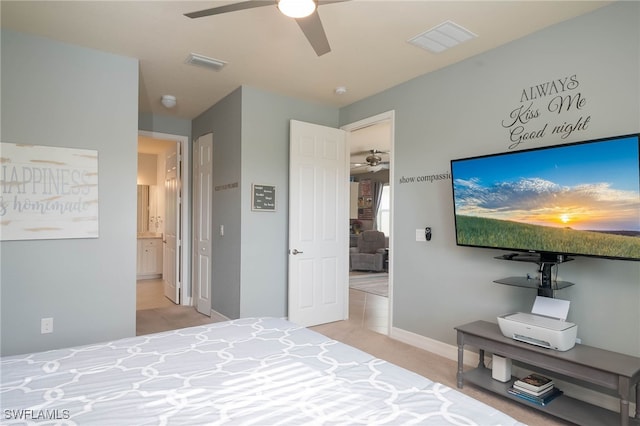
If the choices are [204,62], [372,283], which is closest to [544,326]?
[204,62]

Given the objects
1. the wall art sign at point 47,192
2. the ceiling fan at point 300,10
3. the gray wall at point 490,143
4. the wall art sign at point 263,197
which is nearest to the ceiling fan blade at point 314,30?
the ceiling fan at point 300,10

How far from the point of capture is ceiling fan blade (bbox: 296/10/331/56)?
2.00 metres

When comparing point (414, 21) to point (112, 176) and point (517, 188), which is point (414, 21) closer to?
point (517, 188)

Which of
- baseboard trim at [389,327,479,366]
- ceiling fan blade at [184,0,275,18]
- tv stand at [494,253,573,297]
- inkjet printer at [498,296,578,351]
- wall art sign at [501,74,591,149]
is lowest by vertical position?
baseboard trim at [389,327,479,366]

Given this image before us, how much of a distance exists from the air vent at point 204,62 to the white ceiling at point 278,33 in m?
0.06

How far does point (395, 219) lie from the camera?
154 inches

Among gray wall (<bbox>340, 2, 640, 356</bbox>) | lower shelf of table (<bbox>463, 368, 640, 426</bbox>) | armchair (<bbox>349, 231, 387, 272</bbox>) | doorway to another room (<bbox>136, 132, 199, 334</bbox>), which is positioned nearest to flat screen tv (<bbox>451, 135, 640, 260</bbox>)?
gray wall (<bbox>340, 2, 640, 356</bbox>)

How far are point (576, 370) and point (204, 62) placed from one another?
3659 mm

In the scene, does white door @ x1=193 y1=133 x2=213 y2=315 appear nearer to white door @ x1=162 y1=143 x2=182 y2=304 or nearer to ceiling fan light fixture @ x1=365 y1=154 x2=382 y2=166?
white door @ x1=162 y1=143 x2=182 y2=304

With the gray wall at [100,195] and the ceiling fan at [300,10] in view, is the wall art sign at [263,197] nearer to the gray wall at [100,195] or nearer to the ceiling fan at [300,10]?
the gray wall at [100,195]

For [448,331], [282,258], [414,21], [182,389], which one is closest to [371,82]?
[414,21]

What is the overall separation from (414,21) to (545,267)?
1978mm

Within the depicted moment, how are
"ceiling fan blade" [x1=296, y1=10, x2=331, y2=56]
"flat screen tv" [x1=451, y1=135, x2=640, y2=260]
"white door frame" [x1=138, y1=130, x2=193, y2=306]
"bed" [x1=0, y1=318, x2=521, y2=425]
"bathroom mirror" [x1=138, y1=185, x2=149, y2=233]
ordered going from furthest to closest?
"bathroom mirror" [x1=138, y1=185, x2=149, y2=233], "white door frame" [x1=138, y1=130, x2=193, y2=306], "flat screen tv" [x1=451, y1=135, x2=640, y2=260], "ceiling fan blade" [x1=296, y1=10, x2=331, y2=56], "bed" [x1=0, y1=318, x2=521, y2=425]

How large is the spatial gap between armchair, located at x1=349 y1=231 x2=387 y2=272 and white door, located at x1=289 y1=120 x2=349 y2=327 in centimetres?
394
